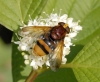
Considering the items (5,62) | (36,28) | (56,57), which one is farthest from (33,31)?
(5,62)

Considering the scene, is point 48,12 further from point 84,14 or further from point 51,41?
point 51,41

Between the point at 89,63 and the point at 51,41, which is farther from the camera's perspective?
the point at 89,63

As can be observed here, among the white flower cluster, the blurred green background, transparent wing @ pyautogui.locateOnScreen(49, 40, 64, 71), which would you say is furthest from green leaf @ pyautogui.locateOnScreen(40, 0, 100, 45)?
the blurred green background

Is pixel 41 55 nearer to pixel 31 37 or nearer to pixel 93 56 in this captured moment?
pixel 31 37

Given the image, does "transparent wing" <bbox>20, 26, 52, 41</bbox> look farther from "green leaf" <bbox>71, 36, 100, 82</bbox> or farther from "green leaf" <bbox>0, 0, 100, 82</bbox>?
"green leaf" <bbox>71, 36, 100, 82</bbox>

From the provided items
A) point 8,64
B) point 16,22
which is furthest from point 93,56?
point 8,64

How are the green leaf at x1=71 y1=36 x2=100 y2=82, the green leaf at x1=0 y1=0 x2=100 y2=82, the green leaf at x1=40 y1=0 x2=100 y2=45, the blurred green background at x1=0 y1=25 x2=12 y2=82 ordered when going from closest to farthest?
the green leaf at x1=71 y1=36 x2=100 y2=82 → the green leaf at x1=0 y1=0 x2=100 y2=82 → the green leaf at x1=40 y1=0 x2=100 y2=45 → the blurred green background at x1=0 y1=25 x2=12 y2=82

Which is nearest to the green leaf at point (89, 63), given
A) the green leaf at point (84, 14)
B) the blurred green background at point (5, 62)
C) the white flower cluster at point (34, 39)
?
the white flower cluster at point (34, 39)
